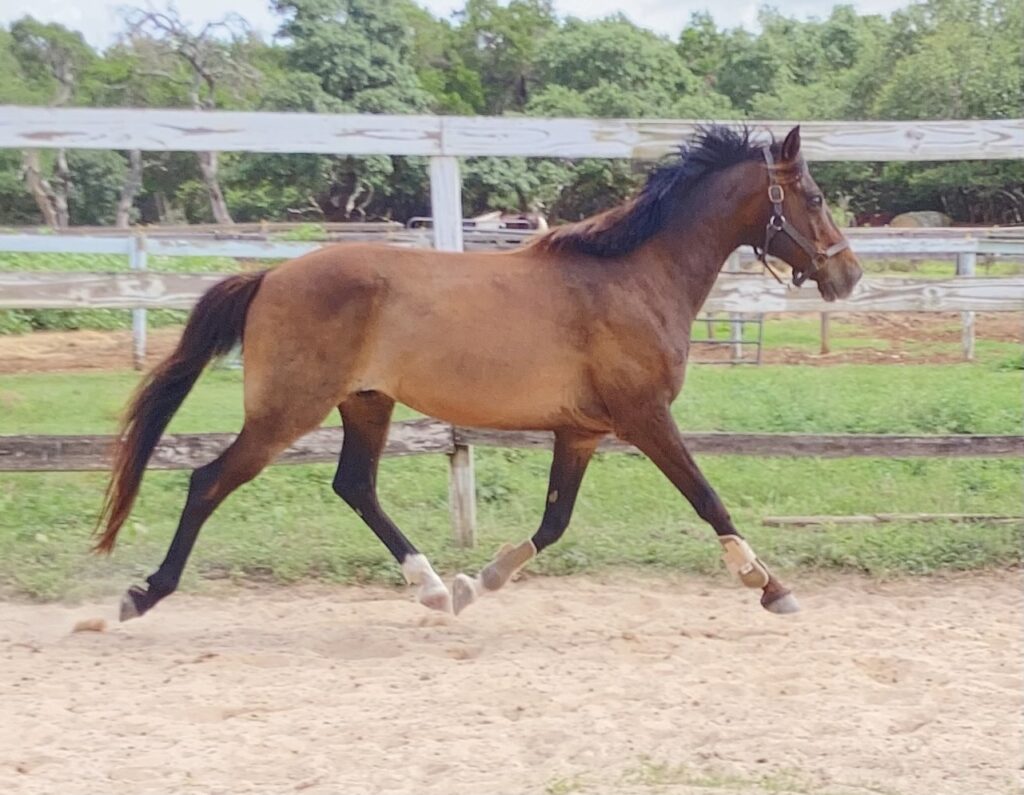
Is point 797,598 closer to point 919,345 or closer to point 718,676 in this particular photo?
point 718,676

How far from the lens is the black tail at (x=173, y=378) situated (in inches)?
184

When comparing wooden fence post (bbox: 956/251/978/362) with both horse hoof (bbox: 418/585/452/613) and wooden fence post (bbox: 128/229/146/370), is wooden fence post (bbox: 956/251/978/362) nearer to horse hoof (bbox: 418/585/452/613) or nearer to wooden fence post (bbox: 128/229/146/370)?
wooden fence post (bbox: 128/229/146/370)

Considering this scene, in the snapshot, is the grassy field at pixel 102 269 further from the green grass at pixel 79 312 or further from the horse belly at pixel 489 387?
the horse belly at pixel 489 387

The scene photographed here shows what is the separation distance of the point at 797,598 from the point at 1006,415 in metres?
3.60

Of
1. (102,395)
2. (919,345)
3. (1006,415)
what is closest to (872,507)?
(1006,415)

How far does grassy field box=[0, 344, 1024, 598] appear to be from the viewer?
549cm

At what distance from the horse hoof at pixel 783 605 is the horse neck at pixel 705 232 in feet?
3.88

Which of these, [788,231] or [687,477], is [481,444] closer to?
[687,477]

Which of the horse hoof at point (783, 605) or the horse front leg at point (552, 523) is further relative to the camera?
the horse front leg at point (552, 523)

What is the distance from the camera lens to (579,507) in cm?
644

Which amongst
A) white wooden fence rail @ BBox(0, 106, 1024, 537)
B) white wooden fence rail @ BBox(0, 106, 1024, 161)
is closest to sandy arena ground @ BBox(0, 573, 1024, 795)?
white wooden fence rail @ BBox(0, 106, 1024, 537)

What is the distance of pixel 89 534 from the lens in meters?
5.87

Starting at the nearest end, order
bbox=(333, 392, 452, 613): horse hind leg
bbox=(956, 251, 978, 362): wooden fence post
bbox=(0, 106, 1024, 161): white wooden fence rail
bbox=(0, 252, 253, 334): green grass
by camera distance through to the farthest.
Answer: bbox=(333, 392, 452, 613): horse hind leg < bbox=(0, 106, 1024, 161): white wooden fence rail < bbox=(956, 251, 978, 362): wooden fence post < bbox=(0, 252, 253, 334): green grass

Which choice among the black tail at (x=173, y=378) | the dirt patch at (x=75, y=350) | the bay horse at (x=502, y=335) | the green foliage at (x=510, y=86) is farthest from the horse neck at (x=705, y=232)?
the green foliage at (x=510, y=86)
